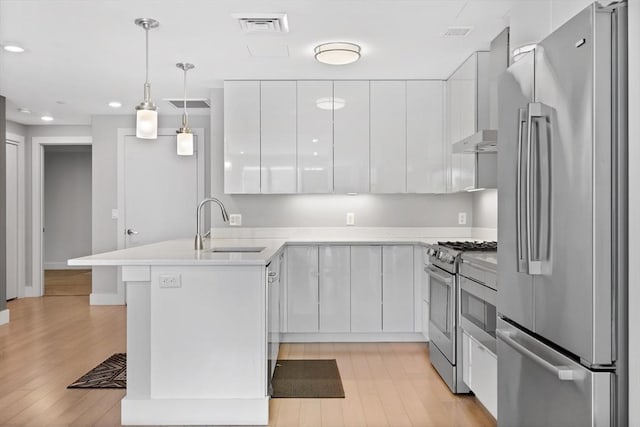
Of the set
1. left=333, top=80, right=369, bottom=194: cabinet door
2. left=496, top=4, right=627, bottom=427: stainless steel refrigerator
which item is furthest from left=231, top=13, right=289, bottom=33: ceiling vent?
left=496, top=4, right=627, bottom=427: stainless steel refrigerator

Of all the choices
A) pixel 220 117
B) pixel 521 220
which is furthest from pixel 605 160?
pixel 220 117

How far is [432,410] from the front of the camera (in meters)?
2.96

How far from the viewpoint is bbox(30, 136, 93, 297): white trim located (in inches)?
267

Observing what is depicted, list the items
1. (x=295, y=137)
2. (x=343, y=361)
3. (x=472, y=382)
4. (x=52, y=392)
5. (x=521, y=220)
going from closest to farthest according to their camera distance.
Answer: (x=521, y=220)
(x=472, y=382)
(x=52, y=392)
(x=343, y=361)
(x=295, y=137)

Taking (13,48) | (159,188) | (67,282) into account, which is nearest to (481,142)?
(13,48)

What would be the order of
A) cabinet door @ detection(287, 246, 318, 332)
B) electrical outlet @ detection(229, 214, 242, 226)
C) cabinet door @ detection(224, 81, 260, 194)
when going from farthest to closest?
electrical outlet @ detection(229, 214, 242, 226), cabinet door @ detection(224, 81, 260, 194), cabinet door @ detection(287, 246, 318, 332)

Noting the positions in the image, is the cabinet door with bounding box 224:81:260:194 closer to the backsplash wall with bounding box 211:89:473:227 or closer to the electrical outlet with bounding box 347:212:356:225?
the backsplash wall with bounding box 211:89:473:227

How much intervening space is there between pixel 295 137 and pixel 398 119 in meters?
0.99

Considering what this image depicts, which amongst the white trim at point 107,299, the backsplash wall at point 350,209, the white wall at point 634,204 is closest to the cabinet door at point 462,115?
the backsplash wall at point 350,209

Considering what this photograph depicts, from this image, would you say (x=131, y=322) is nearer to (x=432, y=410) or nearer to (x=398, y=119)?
(x=432, y=410)

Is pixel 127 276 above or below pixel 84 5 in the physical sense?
below

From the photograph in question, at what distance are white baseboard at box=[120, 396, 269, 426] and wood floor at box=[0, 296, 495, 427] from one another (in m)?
0.11

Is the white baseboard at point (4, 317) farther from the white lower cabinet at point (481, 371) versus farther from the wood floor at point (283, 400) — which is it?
the white lower cabinet at point (481, 371)

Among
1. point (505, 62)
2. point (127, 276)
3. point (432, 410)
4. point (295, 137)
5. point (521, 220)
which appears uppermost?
point (505, 62)
